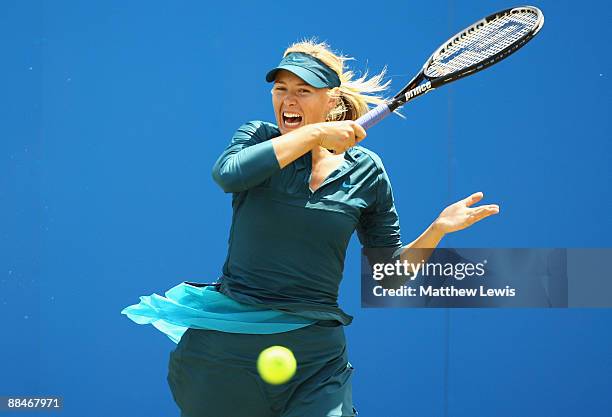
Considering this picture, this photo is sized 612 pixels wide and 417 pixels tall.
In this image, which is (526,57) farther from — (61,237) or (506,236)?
(61,237)

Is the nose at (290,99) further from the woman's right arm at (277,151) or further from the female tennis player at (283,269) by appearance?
the woman's right arm at (277,151)

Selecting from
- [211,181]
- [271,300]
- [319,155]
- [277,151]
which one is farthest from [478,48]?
[211,181]

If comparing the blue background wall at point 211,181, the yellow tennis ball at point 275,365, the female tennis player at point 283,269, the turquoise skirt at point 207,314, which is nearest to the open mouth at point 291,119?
the female tennis player at point 283,269

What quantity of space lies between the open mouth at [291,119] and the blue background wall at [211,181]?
1488mm

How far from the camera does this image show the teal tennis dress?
250 centimetres

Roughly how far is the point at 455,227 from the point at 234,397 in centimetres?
79

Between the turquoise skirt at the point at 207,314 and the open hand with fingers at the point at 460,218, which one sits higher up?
the open hand with fingers at the point at 460,218

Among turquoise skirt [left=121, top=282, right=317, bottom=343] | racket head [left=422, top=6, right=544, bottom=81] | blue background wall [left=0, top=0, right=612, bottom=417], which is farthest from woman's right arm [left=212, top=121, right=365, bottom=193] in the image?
blue background wall [left=0, top=0, right=612, bottom=417]

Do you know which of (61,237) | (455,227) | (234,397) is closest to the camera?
(234,397)

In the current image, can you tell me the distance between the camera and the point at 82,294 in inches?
163

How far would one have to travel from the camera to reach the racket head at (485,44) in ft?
9.88

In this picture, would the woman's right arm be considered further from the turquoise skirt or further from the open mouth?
the turquoise skirt

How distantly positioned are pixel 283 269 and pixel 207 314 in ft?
0.74

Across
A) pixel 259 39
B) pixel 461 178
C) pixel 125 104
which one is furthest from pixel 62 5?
pixel 461 178
